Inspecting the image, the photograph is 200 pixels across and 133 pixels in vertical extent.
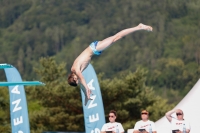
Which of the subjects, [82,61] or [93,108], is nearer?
[82,61]

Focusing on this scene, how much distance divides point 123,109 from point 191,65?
313 feet

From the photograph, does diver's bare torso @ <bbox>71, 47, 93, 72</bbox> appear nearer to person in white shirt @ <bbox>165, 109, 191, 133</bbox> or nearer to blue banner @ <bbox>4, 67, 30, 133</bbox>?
person in white shirt @ <bbox>165, 109, 191, 133</bbox>

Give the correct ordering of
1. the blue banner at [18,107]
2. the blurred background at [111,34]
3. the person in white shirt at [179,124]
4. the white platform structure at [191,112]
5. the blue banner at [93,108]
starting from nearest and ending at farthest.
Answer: the person in white shirt at [179,124] < the white platform structure at [191,112] < the blue banner at [93,108] < the blue banner at [18,107] < the blurred background at [111,34]

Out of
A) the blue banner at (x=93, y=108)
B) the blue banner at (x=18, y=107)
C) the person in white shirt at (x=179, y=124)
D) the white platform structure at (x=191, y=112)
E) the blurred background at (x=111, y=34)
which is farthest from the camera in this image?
the blurred background at (x=111, y=34)

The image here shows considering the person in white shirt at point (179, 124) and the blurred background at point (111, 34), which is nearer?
the person in white shirt at point (179, 124)

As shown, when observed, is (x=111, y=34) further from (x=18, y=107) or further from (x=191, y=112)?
(x=191, y=112)

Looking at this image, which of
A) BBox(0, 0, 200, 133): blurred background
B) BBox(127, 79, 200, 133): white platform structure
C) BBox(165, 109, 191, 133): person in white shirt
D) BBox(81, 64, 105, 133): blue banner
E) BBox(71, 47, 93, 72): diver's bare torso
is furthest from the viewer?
BBox(0, 0, 200, 133): blurred background

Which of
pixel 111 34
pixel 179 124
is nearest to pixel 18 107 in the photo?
pixel 179 124

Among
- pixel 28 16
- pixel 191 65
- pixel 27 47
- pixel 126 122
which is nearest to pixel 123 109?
pixel 126 122

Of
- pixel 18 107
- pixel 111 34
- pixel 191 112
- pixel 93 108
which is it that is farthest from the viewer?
pixel 111 34

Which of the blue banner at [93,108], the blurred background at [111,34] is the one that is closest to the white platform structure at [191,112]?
the blue banner at [93,108]

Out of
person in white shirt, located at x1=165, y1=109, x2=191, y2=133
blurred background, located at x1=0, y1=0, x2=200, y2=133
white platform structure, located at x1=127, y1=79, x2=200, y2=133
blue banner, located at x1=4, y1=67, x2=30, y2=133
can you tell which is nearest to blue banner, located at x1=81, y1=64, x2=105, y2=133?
white platform structure, located at x1=127, y1=79, x2=200, y2=133

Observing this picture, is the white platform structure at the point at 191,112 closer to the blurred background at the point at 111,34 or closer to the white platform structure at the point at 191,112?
the white platform structure at the point at 191,112

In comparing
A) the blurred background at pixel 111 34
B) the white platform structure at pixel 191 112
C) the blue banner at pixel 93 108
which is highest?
the blurred background at pixel 111 34
